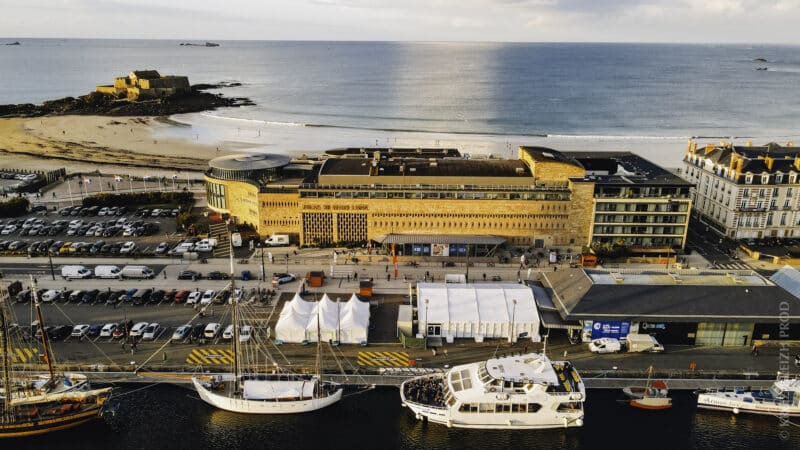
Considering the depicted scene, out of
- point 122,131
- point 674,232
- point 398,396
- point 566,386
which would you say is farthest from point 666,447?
point 122,131

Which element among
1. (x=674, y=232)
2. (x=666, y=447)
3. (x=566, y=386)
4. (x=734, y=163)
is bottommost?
(x=666, y=447)

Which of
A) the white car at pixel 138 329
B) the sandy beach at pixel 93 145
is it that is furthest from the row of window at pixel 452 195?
the sandy beach at pixel 93 145

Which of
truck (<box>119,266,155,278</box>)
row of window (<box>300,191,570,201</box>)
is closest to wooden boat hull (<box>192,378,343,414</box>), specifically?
truck (<box>119,266,155,278</box>)

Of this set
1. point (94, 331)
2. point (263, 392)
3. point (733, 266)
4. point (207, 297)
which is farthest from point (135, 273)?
point (733, 266)

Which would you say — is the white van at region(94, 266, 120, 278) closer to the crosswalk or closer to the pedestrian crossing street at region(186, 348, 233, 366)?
the pedestrian crossing street at region(186, 348, 233, 366)

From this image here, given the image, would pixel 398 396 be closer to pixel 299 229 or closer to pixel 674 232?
pixel 299 229

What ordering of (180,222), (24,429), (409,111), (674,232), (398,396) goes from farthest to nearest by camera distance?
(409,111)
(180,222)
(674,232)
(398,396)
(24,429)

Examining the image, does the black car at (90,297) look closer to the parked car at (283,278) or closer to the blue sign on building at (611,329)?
the parked car at (283,278)
